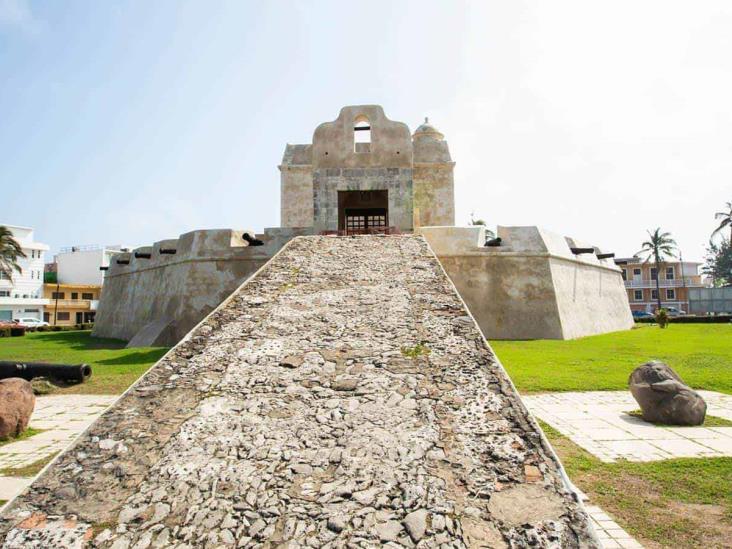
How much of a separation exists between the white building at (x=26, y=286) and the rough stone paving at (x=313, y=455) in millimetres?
44972

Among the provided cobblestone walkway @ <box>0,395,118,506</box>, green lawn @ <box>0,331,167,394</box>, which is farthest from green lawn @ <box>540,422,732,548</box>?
green lawn @ <box>0,331,167,394</box>

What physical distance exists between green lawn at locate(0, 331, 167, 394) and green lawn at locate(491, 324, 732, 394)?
736cm

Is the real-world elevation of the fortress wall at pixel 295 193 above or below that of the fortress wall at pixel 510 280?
above

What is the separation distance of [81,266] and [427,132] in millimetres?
42436

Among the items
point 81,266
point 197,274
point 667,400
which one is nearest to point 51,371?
point 197,274

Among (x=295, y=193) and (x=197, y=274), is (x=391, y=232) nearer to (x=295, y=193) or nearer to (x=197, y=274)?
(x=197, y=274)

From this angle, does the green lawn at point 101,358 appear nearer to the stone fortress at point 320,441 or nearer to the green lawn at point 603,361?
the stone fortress at point 320,441

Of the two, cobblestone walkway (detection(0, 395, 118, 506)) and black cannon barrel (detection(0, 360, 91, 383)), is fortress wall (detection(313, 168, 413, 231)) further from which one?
cobblestone walkway (detection(0, 395, 118, 506))

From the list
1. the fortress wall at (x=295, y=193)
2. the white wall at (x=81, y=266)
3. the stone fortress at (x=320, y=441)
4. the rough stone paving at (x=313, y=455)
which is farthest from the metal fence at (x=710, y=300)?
the white wall at (x=81, y=266)

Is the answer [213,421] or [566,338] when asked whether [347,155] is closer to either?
[566,338]

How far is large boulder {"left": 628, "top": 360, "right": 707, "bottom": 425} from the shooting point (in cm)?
612

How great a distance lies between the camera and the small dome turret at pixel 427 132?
2362 cm

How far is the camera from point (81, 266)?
1976 inches

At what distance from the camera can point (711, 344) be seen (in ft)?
45.7
